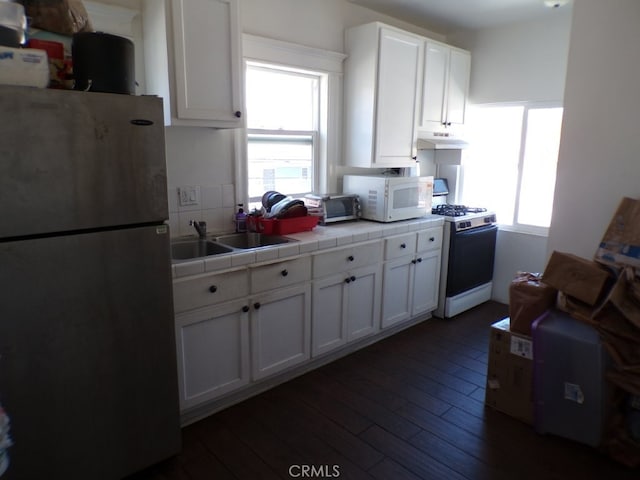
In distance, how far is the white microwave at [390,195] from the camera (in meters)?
3.31

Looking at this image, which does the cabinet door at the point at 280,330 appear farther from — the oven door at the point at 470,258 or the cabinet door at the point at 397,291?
the oven door at the point at 470,258

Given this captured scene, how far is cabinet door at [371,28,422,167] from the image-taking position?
3293 mm

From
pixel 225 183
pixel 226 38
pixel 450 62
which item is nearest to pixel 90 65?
pixel 226 38

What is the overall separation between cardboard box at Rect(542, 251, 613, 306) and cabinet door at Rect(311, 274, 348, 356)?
4.06 ft

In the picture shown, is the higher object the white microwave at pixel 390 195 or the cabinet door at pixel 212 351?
the white microwave at pixel 390 195

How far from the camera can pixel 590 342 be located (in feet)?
6.70

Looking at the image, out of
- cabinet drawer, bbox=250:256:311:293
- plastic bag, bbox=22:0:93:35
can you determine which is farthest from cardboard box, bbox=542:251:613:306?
plastic bag, bbox=22:0:93:35

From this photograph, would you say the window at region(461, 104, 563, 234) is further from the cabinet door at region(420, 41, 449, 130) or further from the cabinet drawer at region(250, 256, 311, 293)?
the cabinet drawer at region(250, 256, 311, 293)

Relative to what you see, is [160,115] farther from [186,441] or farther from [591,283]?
[591,283]

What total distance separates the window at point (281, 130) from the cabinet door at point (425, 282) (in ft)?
3.53

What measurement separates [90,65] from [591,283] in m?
2.35

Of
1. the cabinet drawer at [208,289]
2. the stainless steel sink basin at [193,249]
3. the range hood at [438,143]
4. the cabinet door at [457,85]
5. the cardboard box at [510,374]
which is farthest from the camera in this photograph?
the cabinet door at [457,85]

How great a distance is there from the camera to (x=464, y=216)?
12.3 ft

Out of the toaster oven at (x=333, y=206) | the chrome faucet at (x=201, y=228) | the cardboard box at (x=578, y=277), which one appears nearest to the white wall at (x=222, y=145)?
the chrome faucet at (x=201, y=228)
